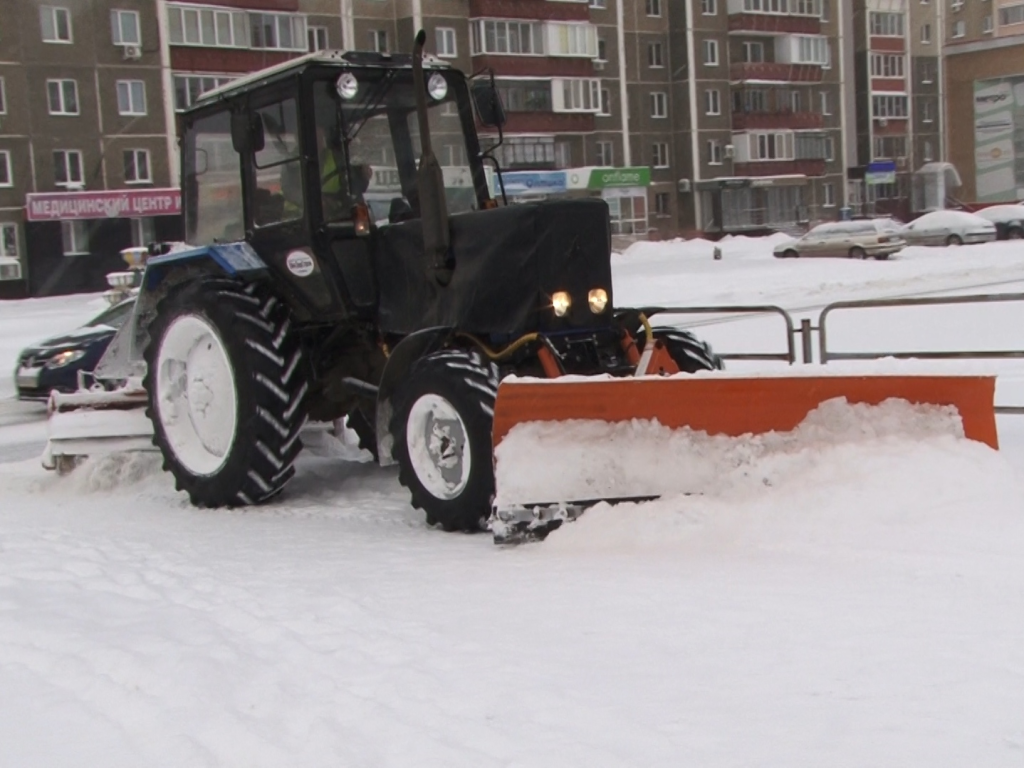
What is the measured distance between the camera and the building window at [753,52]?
67875mm

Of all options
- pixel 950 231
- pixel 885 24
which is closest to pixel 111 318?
pixel 950 231

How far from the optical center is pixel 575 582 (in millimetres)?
5527

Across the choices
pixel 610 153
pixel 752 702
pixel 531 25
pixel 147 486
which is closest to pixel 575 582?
pixel 752 702

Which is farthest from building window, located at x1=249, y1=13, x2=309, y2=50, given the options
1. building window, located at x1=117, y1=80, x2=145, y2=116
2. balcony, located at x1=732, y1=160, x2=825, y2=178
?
balcony, located at x1=732, y1=160, x2=825, y2=178

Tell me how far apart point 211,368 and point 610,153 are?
56296 millimetres

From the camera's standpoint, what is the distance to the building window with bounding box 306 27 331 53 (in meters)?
51.2

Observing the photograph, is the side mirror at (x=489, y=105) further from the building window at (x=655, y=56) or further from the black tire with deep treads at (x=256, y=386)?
the building window at (x=655, y=56)

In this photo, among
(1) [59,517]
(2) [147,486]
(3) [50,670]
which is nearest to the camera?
(3) [50,670]

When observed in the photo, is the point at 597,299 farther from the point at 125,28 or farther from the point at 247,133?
the point at 125,28

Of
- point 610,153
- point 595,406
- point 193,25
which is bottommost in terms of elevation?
point 595,406

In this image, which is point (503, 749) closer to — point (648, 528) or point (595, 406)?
point (648, 528)

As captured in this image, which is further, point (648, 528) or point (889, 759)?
point (648, 528)

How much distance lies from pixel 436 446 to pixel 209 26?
148ft

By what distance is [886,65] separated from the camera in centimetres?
7881
